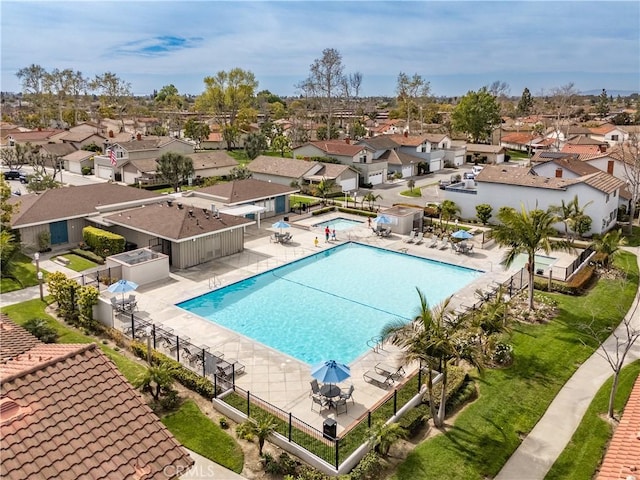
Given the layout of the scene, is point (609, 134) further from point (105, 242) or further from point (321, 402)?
point (321, 402)

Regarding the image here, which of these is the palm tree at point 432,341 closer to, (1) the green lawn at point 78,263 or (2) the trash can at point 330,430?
(2) the trash can at point 330,430

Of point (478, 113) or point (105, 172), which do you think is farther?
point (478, 113)

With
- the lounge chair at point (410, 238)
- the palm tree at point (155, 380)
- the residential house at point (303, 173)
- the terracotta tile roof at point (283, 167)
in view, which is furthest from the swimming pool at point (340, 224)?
the palm tree at point (155, 380)

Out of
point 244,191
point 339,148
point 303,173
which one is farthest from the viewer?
point 339,148

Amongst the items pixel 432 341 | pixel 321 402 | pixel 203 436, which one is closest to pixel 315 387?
pixel 321 402

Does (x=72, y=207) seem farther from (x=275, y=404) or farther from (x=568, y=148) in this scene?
(x=568, y=148)

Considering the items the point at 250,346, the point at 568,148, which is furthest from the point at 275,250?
the point at 568,148
